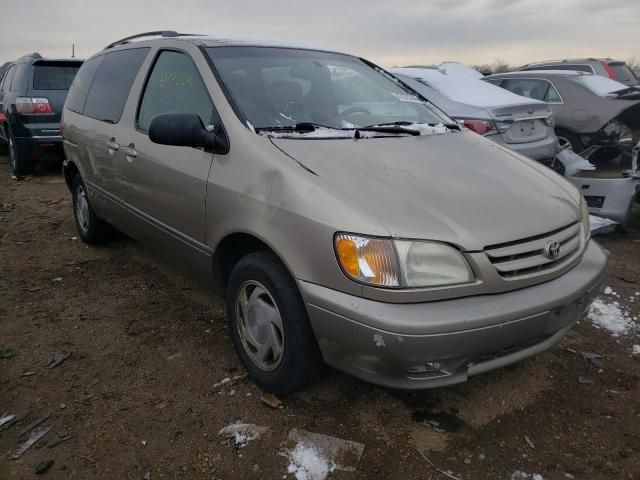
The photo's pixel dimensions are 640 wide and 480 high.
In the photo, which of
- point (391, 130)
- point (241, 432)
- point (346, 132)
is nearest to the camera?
point (241, 432)

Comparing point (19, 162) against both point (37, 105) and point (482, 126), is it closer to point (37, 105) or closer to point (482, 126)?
point (37, 105)

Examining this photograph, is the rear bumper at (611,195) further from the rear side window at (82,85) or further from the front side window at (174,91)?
the rear side window at (82,85)

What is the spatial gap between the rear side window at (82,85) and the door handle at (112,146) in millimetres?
945

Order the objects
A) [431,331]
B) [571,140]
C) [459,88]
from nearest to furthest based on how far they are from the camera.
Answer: [431,331], [459,88], [571,140]

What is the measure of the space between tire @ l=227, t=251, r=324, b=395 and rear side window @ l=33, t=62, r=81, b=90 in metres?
6.57

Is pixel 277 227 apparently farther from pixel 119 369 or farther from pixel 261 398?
pixel 119 369

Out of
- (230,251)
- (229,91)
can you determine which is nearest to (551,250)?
(230,251)

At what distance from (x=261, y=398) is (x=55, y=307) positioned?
190 centimetres

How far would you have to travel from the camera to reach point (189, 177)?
2.78m

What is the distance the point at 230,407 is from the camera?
2.49m

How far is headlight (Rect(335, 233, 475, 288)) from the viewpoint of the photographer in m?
1.97

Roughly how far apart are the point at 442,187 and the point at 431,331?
0.70 meters

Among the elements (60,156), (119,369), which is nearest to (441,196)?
(119,369)

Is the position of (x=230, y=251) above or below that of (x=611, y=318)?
above
